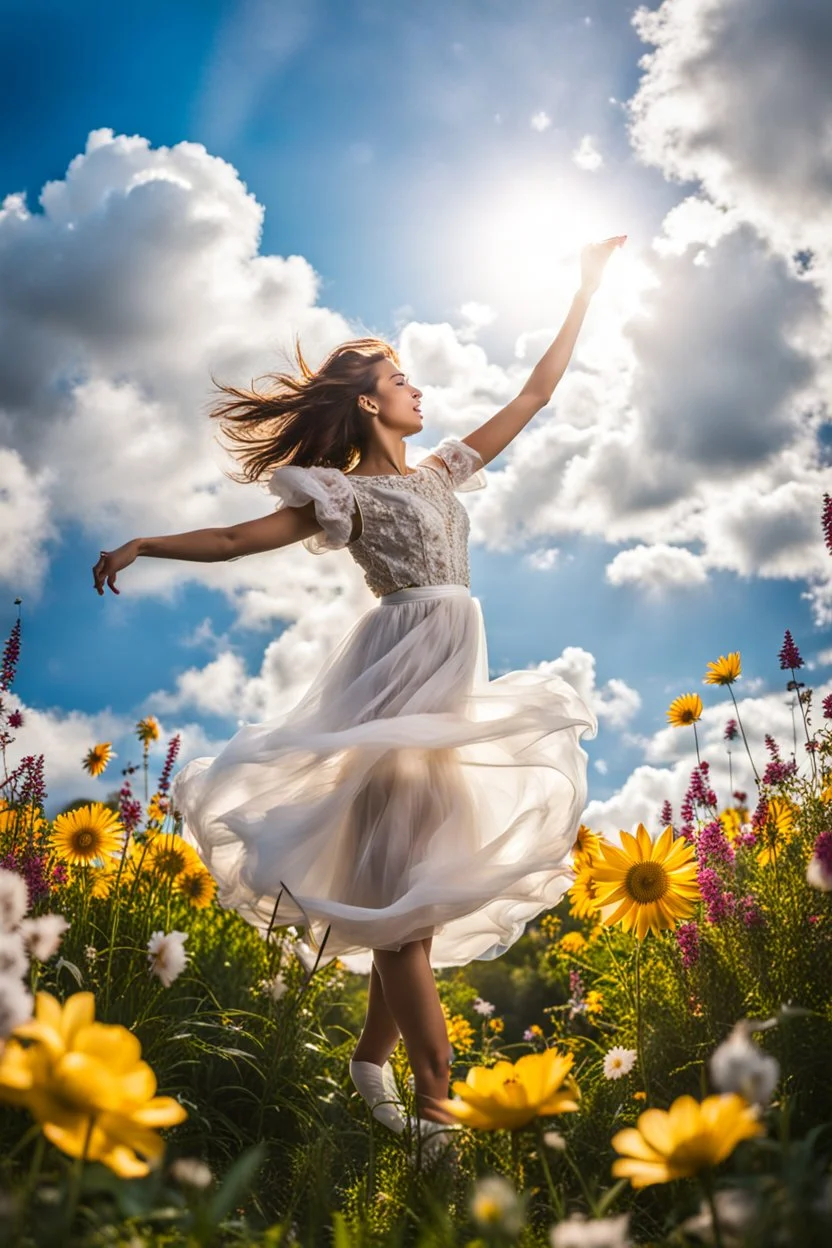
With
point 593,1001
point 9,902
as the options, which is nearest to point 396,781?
point 9,902

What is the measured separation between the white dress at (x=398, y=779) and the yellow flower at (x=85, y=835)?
0.97 m

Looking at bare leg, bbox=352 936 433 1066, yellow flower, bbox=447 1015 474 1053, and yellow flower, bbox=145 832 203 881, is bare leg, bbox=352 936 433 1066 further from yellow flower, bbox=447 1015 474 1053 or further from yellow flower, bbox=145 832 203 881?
yellow flower, bbox=447 1015 474 1053

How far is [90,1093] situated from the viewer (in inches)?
34.8

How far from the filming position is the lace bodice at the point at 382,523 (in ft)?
9.80

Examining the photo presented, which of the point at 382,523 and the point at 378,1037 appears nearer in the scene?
the point at 378,1037

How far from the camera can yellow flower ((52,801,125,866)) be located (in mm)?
3621

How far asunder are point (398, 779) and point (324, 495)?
0.96 metres

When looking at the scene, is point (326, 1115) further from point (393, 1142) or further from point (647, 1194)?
point (647, 1194)

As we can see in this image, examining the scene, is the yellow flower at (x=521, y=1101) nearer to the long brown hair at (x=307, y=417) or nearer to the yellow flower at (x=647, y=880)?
the yellow flower at (x=647, y=880)

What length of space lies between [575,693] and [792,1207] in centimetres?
199

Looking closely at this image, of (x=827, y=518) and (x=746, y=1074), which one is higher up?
Result: (x=827, y=518)

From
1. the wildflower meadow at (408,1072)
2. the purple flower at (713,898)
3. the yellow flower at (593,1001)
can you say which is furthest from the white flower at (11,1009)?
the yellow flower at (593,1001)

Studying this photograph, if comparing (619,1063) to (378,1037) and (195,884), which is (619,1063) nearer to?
(378,1037)

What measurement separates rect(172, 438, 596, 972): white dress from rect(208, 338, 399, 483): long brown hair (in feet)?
1.40
